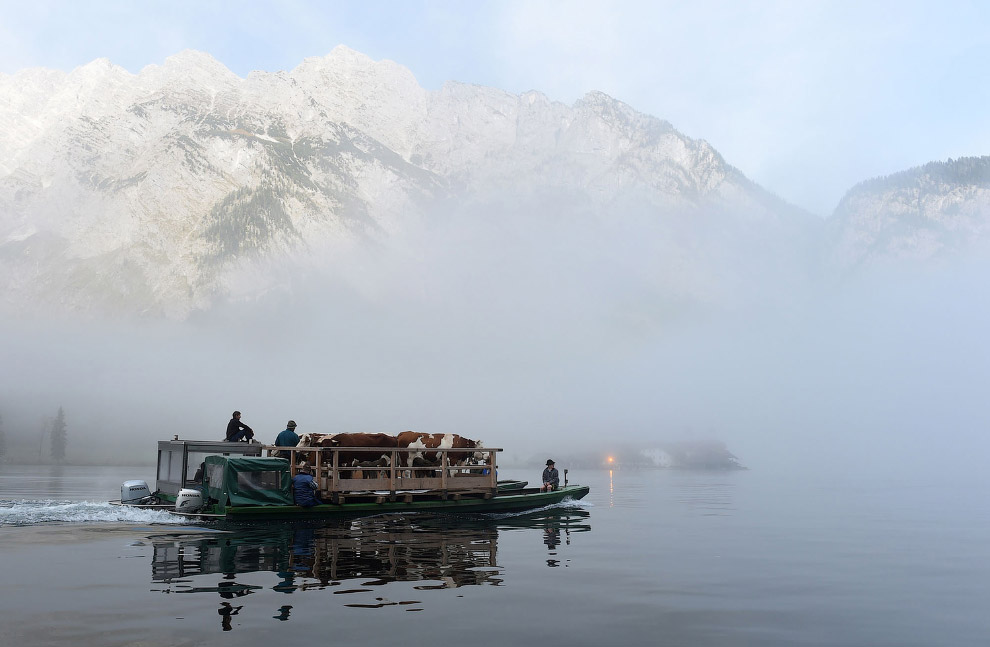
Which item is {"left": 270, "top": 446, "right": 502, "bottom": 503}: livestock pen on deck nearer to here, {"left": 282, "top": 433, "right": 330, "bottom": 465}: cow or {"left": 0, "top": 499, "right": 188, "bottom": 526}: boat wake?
{"left": 282, "top": 433, "right": 330, "bottom": 465}: cow

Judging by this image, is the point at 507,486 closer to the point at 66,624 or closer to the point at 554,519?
the point at 554,519

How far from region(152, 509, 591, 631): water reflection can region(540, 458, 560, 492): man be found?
30.9 ft

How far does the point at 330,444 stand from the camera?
1144 inches

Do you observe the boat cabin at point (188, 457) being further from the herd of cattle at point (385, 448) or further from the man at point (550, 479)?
the man at point (550, 479)

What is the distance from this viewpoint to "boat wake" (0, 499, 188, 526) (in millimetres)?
25875

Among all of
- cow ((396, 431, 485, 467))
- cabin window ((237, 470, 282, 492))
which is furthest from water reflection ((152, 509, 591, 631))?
cow ((396, 431, 485, 467))

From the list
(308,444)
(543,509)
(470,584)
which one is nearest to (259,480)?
(308,444)

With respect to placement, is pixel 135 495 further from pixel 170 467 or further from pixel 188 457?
pixel 188 457

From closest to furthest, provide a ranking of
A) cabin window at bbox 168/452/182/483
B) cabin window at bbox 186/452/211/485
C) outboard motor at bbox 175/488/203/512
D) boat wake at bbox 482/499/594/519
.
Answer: outboard motor at bbox 175/488/203/512
cabin window at bbox 186/452/211/485
cabin window at bbox 168/452/182/483
boat wake at bbox 482/499/594/519

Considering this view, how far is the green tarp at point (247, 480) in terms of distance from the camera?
84.3ft

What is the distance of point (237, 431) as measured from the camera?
30609mm

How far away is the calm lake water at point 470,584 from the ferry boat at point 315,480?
108cm

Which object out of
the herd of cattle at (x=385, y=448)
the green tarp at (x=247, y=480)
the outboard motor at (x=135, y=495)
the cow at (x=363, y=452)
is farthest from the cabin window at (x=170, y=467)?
the cow at (x=363, y=452)

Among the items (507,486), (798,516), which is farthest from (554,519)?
(798,516)
